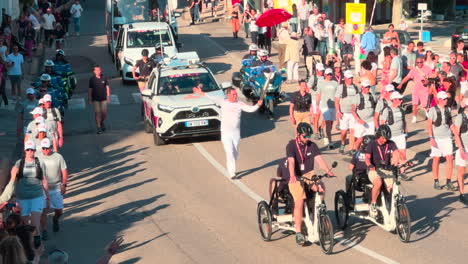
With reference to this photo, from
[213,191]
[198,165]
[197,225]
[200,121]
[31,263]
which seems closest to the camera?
[31,263]

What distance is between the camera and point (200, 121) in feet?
78.1

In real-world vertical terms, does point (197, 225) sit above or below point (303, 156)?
below

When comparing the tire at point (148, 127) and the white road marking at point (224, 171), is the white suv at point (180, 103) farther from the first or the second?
the white road marking at point (224, 171)

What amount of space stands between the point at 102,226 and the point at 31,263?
5006 millimetres

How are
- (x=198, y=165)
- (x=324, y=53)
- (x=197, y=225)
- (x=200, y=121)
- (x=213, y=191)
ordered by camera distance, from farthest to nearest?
(x=324, y=53), (x=200, y=121), (x=198, y=165), (x=213, y=191), (x=197, y=225)

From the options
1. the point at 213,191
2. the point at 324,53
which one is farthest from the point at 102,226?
the point at 324,53

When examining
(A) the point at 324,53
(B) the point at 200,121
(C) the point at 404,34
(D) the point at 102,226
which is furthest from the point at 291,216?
(C) the point at 404,34

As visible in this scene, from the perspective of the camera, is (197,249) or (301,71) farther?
(301,71)

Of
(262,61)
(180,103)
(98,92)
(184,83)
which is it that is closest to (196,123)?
(180,103)

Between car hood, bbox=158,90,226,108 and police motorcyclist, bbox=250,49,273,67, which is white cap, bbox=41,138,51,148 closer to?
car hood, bbox=158,90,226,108

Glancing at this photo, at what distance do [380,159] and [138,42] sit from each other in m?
20.0

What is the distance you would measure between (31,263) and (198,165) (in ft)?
32.0

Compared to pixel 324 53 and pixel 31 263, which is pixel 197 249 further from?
pixel 324 53

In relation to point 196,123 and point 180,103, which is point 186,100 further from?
point 196,123
